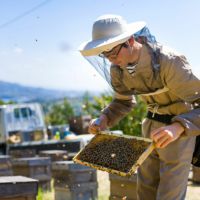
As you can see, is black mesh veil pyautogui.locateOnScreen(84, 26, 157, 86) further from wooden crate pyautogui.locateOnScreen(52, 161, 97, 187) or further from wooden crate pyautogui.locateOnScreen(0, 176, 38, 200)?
wooden crate pyautogui.locateOnScreen(52, 161, 97, 187)

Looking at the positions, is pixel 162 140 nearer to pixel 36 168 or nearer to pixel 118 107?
pixel 118 107

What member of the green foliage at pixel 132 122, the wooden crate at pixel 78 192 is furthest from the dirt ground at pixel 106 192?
the green foliage at pixel 132 122

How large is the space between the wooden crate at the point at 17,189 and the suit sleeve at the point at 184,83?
3.99 ft

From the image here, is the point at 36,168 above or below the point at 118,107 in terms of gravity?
below

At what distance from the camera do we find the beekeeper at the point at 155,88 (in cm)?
251

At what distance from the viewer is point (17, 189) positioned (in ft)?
10.4

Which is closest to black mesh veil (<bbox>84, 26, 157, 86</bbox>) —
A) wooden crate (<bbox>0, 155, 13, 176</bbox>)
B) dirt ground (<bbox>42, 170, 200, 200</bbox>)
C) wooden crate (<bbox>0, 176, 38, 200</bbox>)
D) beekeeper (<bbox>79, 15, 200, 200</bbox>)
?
beekeeper (<bbox>79, 15, 200, 200</bbox>)

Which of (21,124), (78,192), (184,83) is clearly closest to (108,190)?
(78,192)

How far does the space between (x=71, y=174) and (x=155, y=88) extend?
8.17 feet

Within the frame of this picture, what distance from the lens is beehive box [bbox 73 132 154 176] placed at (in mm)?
2496

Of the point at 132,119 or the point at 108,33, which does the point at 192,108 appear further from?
the point at 132,119

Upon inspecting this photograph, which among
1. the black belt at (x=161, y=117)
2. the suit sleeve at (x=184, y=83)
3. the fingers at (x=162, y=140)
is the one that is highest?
the suit sleeve at (x=184, y=83)

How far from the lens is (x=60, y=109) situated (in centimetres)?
2631

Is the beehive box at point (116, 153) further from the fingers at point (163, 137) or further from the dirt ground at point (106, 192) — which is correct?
the dirt ground at point (106, 192)
